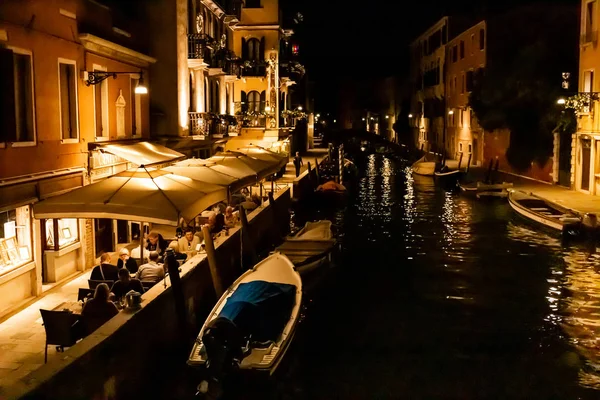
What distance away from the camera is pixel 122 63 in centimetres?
1795

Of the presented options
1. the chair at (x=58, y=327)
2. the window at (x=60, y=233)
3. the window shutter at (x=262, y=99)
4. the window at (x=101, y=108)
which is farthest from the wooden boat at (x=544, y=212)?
the chair at (x=58, y=327)

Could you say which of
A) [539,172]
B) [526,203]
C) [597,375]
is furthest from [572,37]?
[597,375]

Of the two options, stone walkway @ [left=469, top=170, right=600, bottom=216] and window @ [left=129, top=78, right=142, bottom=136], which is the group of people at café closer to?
window @ [left=129, top=78, right=142, bottom=136]

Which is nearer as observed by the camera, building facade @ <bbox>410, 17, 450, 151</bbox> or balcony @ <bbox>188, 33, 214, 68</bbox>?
balcony @ <bbox>188, 33, 214, 68</bbox>

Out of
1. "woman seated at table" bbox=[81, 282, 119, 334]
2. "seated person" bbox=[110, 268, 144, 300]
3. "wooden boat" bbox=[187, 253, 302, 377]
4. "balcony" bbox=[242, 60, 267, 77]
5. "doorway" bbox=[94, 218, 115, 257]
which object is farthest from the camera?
"balcony" bbox=[242, 60, 267, 77]

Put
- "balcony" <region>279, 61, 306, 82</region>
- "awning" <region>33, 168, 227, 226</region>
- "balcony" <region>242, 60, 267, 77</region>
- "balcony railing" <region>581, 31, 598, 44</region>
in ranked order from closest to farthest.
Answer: "awning" <region>33, 168, 227, 226</region>
"balcony railing" <region>581, 31, 598, 44</region>
"balcony" <region>242, 60, 267, 77</region>
"balcony" <region>279, 61, 306, 82</region>

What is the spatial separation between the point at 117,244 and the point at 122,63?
14.9 ft

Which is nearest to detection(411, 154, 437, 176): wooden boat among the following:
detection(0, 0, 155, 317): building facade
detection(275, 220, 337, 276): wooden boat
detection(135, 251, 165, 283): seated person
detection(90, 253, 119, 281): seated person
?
detection(275, 220, 337, 276): wooden boat

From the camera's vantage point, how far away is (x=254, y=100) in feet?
135

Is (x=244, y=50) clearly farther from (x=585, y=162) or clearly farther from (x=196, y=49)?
(x=585, y=162)

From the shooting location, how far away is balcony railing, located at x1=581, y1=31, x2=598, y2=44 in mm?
29016

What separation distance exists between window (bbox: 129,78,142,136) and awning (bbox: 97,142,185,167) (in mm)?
1045

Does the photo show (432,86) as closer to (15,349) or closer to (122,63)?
A: (122,63)

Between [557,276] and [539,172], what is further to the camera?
[539,172]
